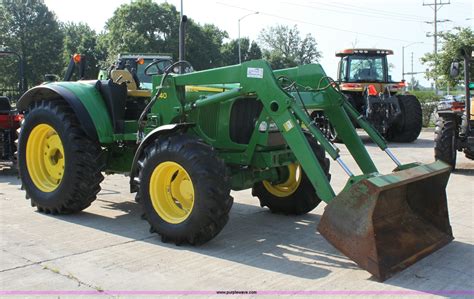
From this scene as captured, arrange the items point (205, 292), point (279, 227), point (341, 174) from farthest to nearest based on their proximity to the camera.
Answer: point (341, 174)
point (279, 227)
point (205, 292)

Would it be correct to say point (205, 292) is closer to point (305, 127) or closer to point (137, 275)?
point (137, 275)

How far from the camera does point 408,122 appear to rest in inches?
615

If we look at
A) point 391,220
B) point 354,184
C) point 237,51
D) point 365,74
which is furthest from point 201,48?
point 354,184

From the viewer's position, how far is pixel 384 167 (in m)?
10.4

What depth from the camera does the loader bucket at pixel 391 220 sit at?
408cm

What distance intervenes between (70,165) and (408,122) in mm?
11963

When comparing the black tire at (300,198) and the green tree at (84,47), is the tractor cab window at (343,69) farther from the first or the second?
the green tree at (84,47)

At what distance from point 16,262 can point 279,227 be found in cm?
264

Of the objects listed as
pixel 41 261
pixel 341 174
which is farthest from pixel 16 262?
pixel 341 174

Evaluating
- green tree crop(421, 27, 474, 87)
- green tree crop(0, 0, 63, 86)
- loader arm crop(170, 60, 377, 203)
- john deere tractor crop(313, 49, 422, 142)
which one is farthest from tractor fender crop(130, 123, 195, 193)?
green tree crop(0, 0, 63, 86)

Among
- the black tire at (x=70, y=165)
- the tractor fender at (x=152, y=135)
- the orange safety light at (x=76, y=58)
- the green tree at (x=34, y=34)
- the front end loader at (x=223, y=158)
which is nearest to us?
the front end loader at (x=223, y=158)

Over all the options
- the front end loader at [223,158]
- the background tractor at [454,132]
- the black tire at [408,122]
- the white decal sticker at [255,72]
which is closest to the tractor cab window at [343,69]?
the black tire at [408,122]

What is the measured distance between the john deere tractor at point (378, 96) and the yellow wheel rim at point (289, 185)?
818 centimetres

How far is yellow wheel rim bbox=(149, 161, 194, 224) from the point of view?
16.6 ft
